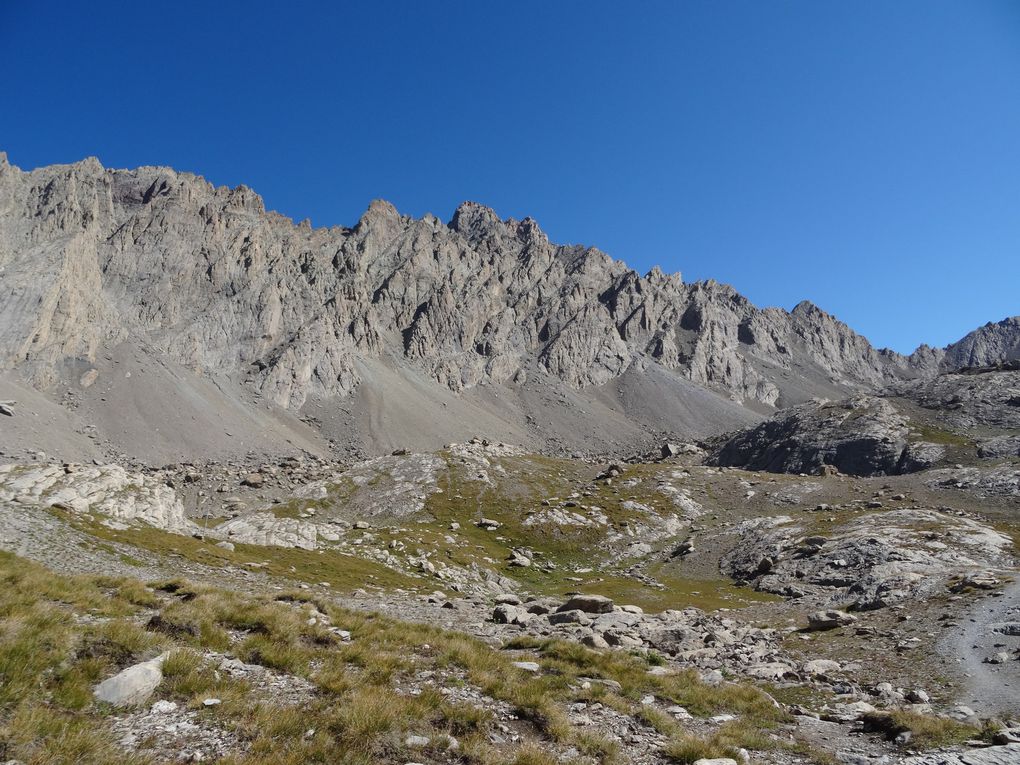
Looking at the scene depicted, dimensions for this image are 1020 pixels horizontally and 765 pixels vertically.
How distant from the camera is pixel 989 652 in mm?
21000

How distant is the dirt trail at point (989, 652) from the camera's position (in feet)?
53.1

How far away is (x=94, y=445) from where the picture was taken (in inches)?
5694

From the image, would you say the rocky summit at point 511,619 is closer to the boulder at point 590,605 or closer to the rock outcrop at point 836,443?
the boulder at point 590,605

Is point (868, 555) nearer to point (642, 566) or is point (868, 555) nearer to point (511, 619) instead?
point (642, 566)

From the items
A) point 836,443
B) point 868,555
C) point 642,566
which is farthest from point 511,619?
point 836,443

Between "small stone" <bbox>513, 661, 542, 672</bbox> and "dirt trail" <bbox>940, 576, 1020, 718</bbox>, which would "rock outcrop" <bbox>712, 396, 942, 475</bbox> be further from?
"small stone" <bbox>513, 661, 542, 672</bbox>

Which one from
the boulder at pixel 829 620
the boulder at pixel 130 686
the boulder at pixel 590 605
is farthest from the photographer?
the boulder at pixel 590 605

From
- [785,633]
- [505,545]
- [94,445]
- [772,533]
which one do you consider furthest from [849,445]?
[94,445]

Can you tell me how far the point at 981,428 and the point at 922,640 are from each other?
461 feet

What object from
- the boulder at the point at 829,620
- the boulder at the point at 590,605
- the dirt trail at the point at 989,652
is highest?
the dirt trail at the point at 989,652

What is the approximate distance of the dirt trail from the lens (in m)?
16.2

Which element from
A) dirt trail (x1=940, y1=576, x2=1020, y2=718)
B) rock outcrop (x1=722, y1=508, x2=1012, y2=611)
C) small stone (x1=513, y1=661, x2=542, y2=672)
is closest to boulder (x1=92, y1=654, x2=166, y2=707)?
small stone (x1=513, y1=661, x2=542, y2=672)

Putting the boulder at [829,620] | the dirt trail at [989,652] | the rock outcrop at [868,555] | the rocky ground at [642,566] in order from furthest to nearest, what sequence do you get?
the rock outcrop at [868,555] → the boulder at [829,620] → the dirt trail at [989,652] → the rocky ground at [642,566]

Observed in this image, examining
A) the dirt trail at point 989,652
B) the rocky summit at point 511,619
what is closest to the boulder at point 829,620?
the rocky summit at point 511,619
